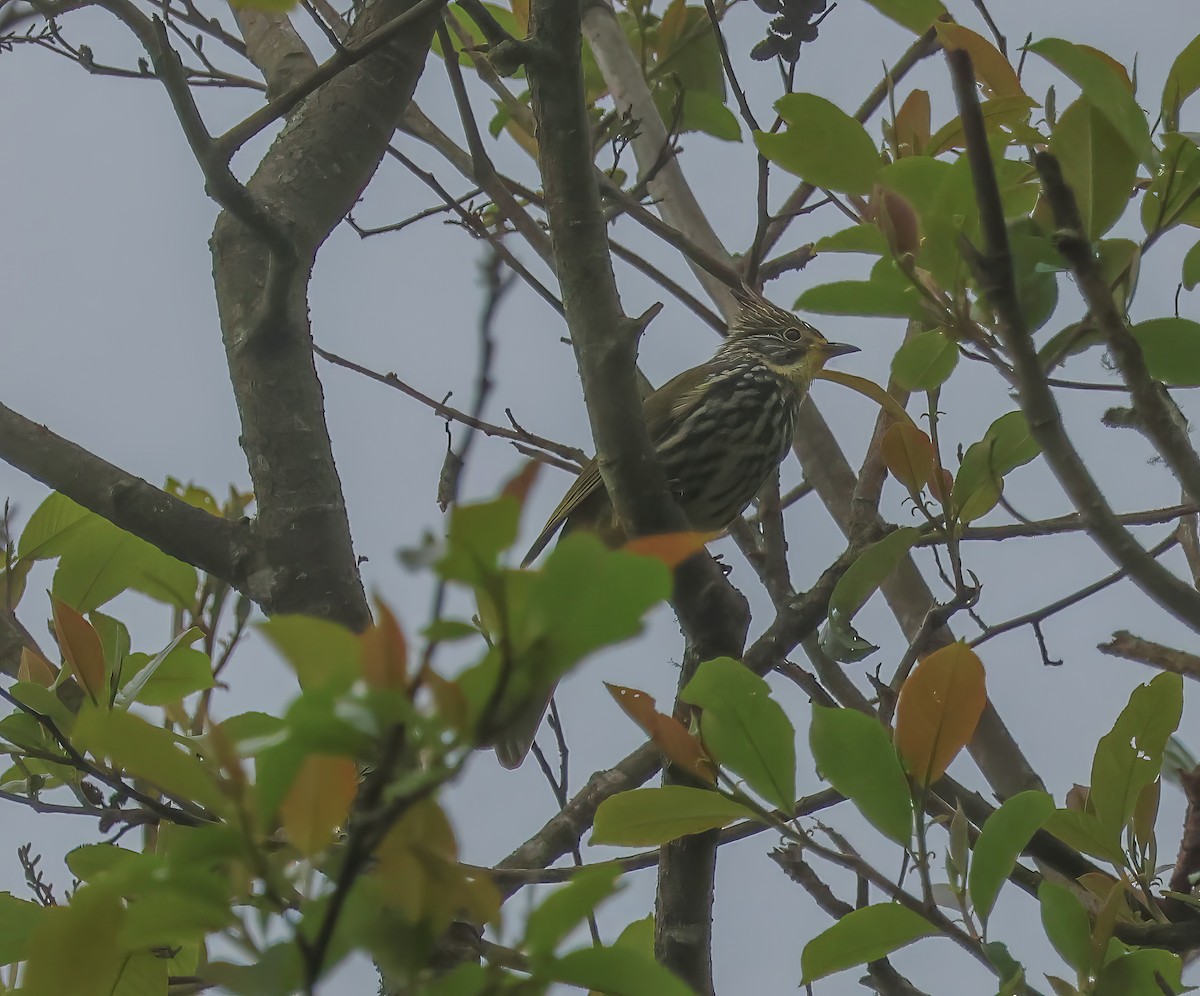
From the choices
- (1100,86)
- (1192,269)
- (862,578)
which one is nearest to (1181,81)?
(1192,269)

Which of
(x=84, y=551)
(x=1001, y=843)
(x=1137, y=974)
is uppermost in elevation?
(x=84, y=551)

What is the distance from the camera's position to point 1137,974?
1.45 meters

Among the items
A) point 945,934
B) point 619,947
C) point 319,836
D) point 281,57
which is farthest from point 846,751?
point 281,57

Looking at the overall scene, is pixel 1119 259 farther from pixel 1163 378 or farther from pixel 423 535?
pixel 423 535

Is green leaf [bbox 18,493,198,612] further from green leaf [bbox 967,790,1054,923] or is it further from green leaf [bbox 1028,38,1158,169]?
green leaf [bbox 1028,38,1158,169]

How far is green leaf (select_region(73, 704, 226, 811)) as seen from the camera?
2.90 feet

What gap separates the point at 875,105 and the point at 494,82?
1.07m

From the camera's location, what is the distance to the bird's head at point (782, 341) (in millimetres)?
4879

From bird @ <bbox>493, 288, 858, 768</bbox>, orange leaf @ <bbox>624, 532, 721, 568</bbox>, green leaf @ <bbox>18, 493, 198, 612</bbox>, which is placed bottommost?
orange leaf @ <bbox>624, 532, 721, 568</bbox>

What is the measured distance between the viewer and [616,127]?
381 cm

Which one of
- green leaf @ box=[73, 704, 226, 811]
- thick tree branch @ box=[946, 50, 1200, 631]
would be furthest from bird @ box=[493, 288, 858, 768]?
green leaf @ box=[73, 704, 226, 811]

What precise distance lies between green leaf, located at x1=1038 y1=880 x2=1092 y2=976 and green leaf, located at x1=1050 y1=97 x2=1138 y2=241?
0.73 metres

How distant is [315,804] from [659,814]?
69 centimetres

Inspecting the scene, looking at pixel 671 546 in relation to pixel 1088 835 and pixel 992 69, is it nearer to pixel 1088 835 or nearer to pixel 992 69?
pixel 1088 835
